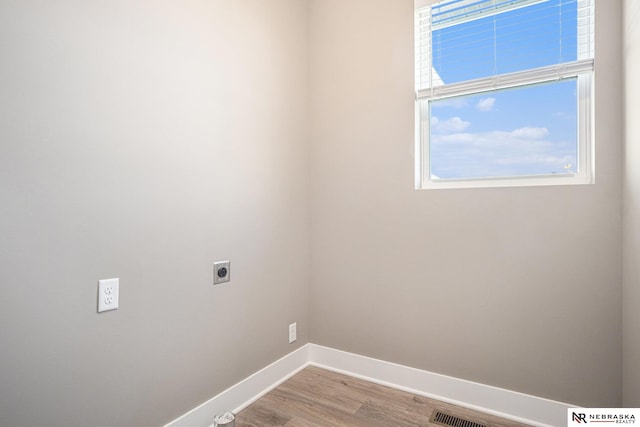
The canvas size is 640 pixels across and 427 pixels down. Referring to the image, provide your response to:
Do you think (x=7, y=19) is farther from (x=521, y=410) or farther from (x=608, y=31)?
(x=521, y=410)

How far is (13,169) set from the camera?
111 centimetres

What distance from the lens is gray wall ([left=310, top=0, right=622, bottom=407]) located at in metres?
1.65

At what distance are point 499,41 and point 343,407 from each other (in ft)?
7.69

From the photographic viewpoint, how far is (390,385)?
2176 millimetres

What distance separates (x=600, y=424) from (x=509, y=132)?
1.56 m

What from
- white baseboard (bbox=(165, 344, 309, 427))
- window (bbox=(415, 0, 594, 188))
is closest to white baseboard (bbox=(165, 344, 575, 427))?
white baseboard (bbox=(165, 344, 309, 427))

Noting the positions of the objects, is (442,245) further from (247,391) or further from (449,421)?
(247,391)

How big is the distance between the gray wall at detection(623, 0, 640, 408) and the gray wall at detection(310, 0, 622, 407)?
0.08m

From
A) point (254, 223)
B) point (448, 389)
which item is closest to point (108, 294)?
point (254, 223)

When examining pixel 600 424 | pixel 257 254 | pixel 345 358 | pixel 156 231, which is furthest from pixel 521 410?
pixel 156 231

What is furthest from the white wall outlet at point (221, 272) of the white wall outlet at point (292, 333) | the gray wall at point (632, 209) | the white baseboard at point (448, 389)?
the gray wall at point (632, 209)

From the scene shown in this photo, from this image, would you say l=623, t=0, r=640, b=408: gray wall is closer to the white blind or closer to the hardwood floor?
the white blind

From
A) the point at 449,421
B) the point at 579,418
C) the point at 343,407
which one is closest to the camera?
the point at 579,418

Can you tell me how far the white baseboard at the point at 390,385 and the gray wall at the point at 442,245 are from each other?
0.06 meters
